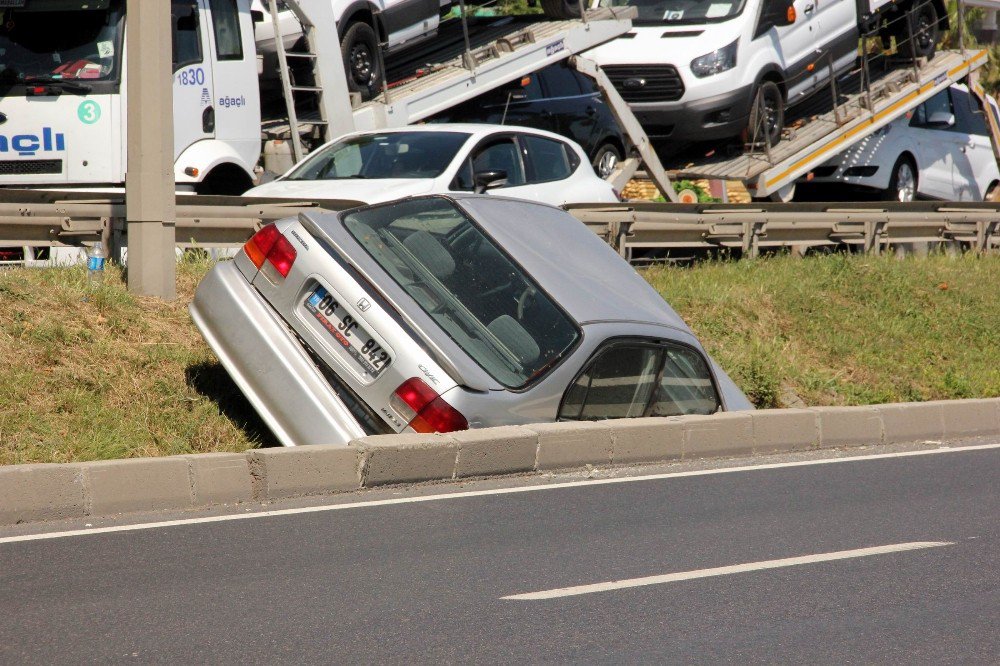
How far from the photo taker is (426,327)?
6641 millimetres

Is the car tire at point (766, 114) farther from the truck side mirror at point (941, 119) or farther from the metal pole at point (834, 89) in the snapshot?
the truck side mirror at point (941, 119)

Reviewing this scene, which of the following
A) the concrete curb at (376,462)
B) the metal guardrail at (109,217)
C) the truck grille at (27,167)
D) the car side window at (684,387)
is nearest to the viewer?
the concrete curb at (376,462)

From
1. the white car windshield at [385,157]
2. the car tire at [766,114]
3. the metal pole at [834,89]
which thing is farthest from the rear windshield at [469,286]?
Result: the metal pole at [834,89]

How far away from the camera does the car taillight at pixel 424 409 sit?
255 inches

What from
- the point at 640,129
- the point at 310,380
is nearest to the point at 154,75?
the point at 310,380

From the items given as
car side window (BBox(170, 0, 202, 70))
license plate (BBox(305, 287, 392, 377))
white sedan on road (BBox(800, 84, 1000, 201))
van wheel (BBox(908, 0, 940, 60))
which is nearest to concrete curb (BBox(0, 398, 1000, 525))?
license plate (BBox(305, 287, 392, 377))

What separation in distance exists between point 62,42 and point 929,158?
11.9m

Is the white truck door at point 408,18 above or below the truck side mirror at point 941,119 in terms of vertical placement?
above

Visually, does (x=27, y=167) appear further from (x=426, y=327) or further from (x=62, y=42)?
(x=426, y=327)

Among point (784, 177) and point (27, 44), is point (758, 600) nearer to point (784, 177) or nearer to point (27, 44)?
point (27, 44)

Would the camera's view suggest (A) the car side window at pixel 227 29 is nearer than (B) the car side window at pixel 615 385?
No

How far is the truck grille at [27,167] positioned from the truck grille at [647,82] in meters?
6.82

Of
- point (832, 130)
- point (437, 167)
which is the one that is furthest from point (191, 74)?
point (832, 130)

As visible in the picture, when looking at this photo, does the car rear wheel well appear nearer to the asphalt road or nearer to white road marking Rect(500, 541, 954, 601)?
the asphalt road
